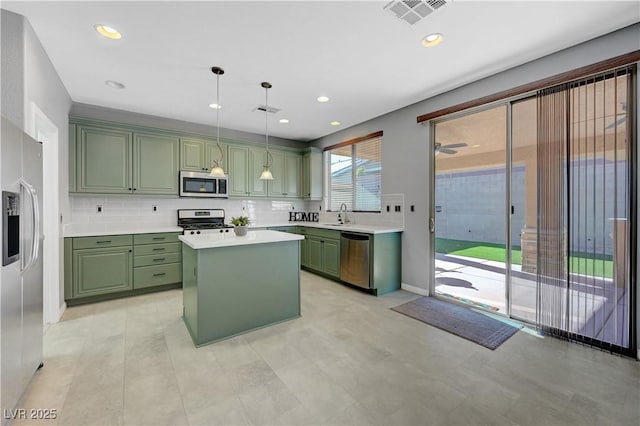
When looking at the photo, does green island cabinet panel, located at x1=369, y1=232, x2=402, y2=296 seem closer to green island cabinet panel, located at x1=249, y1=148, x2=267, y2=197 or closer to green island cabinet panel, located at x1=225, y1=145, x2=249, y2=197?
green island cabinet panel, located at x1=249, y1=148, x2=267, y2=197

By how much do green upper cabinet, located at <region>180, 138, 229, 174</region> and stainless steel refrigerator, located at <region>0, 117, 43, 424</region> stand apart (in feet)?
8.02

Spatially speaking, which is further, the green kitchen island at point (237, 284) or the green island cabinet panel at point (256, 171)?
the green island cabinet panel at point (256, 171)

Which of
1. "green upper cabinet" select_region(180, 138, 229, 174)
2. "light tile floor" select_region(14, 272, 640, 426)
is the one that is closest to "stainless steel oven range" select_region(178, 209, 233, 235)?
"green upper cabinet" select_region(180, 138, 229, 174)

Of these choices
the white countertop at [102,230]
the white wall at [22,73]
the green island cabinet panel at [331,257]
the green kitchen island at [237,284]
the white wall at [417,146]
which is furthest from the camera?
the green island cabinet panel at [331,257]

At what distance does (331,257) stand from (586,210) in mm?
3067

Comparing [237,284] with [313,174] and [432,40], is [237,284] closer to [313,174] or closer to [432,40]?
[432,40]

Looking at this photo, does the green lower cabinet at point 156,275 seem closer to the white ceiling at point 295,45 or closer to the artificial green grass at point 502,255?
the white ceiling at point 295,45

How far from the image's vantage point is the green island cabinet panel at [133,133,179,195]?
13.2ft

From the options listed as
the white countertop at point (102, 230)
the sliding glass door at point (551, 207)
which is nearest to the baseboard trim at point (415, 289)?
the sliding glass door at point (551, 207)

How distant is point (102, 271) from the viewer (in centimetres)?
354

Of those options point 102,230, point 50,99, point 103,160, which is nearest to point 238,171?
point 103,160

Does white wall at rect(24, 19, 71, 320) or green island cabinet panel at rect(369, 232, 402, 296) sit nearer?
white wall at rect(24, 19, 71, 320)

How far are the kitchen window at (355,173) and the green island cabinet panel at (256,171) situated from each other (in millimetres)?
1296

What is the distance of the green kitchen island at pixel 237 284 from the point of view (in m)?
2.45
